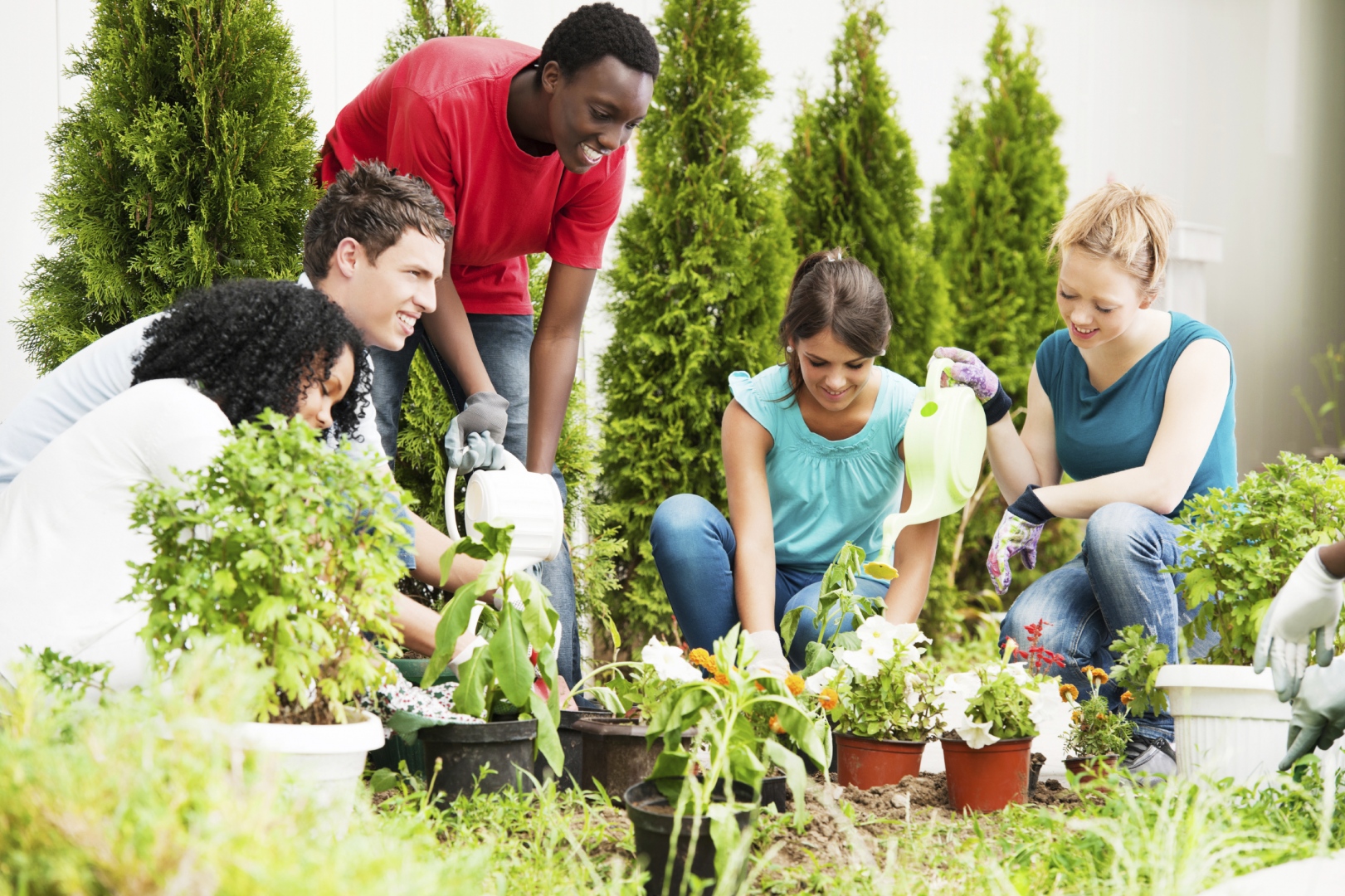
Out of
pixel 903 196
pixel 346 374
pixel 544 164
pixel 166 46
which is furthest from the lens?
pixel 903 196

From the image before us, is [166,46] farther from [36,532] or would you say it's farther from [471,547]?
[471,547]

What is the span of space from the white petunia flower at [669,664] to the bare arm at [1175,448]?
1029 mm

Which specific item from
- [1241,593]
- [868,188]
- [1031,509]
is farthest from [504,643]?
[868,188]

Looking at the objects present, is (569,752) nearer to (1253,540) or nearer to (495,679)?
(495,679)

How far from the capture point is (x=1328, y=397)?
21.7ft

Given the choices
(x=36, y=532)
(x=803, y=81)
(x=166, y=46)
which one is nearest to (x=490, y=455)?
(x=36, y=532)

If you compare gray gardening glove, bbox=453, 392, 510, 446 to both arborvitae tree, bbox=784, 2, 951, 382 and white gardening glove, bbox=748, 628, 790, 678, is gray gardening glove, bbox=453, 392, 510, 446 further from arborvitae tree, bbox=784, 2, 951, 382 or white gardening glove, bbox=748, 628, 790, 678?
arborvitae tree, bbox=784, 2, 951, 382

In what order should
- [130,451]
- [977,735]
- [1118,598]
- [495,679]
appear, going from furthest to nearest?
[1118,598] → [977,735] → [495,679] → [130,451]

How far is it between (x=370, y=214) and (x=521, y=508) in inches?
25.6

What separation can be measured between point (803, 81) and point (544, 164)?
256 centimetres

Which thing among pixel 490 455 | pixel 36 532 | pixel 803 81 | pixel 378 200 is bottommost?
pixel 36 532

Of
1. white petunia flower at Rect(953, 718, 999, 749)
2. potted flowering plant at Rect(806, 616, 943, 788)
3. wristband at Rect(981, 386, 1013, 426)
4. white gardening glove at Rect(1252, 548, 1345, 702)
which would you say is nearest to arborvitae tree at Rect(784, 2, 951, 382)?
wristband at Rect(981, 386, 1013, 426)

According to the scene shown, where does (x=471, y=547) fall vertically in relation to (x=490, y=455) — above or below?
below

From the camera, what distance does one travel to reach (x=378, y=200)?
212cm
